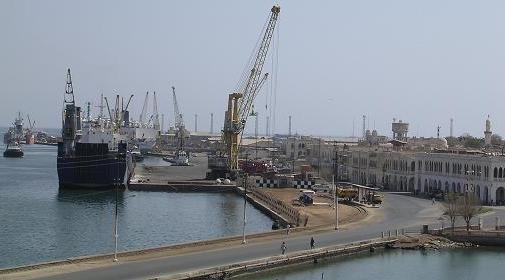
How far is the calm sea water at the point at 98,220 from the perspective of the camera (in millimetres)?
40594

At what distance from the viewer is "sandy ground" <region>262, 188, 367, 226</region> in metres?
47.9

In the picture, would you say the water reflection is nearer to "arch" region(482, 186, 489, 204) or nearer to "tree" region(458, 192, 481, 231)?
"arch" region(482, 186, 489, 204)

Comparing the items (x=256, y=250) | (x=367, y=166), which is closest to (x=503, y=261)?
(x=256, y=250)

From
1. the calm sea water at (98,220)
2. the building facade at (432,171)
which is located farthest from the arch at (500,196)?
the calm sea water at (98,220)

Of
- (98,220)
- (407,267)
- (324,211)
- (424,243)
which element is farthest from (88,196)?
(407,267)

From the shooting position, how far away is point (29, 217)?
53.9 m

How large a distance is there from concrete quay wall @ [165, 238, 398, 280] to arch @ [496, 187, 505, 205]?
22.4 metres

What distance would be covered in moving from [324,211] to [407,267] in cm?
1719

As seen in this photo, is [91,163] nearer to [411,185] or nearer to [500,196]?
[411,185]

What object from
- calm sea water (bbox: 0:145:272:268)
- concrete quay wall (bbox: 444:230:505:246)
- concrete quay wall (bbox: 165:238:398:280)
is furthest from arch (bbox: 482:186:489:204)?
concrete quay wall (bbox: 165:238:398:280)

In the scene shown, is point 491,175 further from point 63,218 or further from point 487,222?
point 63,218

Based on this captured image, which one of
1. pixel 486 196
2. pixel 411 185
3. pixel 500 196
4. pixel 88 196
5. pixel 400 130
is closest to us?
pixel 486 196

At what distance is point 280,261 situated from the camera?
109 feet

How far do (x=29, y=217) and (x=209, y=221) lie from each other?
1206 centimetres
